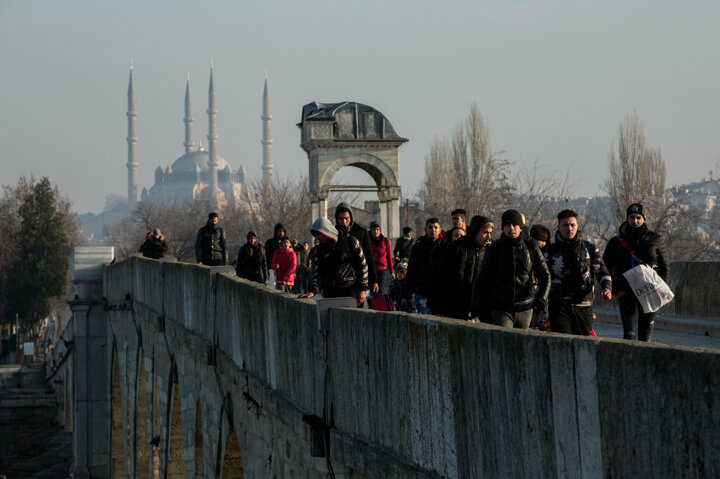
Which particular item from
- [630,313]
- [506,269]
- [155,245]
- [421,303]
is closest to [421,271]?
[421,303]

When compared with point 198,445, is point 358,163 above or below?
above

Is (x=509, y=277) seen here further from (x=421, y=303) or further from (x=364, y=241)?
(x=421, y=303)

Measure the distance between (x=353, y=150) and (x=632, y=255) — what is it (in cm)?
1683

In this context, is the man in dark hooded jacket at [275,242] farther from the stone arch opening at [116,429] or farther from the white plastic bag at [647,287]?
the stone arch opening at [116,429]

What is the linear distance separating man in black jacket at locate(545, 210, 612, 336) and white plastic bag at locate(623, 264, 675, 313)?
35.2 inches

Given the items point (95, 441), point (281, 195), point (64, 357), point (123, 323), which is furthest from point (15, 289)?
point (123, 323)

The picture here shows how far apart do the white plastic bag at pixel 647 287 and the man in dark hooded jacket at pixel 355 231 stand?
2336 mm

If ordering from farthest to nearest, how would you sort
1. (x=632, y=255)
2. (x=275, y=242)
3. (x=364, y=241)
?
(x=275, y=242) < (x=632, y=255) < (x=364, y=241)

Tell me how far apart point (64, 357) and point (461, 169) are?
27.4 metres

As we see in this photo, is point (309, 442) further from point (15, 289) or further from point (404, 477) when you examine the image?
point (15, 289)

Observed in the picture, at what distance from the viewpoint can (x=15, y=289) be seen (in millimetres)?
70875

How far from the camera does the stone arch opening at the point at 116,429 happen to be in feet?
95.0

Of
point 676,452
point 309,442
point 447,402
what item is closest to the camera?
point 676,452

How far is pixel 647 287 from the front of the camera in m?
9.59
